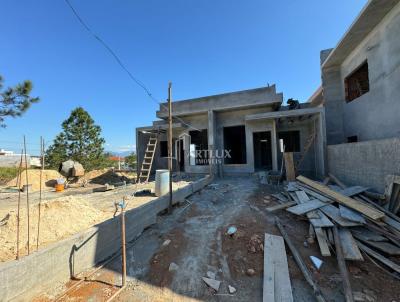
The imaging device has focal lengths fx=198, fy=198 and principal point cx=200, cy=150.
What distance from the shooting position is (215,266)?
3334 mm

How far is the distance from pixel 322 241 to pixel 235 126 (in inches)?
310

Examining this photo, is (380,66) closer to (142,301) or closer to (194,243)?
(194,243)

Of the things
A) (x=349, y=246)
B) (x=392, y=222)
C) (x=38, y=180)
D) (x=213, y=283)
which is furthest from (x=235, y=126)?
(x=38, y=180)

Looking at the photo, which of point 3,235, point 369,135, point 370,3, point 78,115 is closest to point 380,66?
point 370,3

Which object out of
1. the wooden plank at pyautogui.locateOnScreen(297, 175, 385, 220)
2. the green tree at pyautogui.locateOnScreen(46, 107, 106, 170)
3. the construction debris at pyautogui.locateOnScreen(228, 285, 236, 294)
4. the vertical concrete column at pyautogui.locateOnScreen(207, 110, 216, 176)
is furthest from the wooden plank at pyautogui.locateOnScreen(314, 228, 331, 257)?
the green tree at pyautogui.locateOnScreen(46, 107, 106, 170)

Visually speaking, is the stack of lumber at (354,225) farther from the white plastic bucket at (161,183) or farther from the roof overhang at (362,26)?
the roof overhang at (362,26)

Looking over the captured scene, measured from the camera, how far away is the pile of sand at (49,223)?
305 cm

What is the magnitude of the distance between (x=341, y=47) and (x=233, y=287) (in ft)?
31.9

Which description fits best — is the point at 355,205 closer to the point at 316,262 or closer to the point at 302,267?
the point at 316,262

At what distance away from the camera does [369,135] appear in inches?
288

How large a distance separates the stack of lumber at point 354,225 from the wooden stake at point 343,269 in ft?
0.08

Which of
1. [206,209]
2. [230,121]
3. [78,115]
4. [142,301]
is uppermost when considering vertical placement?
[78,115]

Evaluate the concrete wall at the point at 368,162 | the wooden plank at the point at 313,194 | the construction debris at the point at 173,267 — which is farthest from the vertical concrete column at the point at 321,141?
the construction debris at the point at 173,267

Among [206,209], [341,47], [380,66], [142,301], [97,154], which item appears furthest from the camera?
[97,154]
